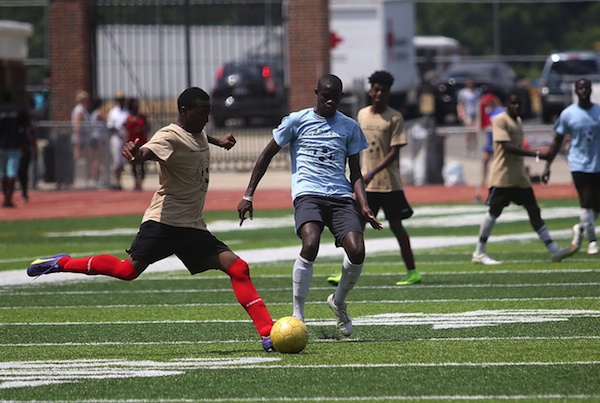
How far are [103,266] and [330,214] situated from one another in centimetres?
164

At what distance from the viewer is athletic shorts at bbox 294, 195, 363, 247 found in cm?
930

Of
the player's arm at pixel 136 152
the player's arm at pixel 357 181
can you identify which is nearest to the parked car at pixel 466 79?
the player's arm at pixel 357 181

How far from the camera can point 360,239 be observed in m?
9.28

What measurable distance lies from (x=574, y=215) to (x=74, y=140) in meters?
11.8

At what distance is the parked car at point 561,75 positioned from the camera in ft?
130

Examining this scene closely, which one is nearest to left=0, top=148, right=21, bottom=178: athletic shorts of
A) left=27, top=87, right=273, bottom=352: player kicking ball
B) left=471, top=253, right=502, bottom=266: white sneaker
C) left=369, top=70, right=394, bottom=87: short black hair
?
left=471, top=253, right=502, bottom=266: white sneaker

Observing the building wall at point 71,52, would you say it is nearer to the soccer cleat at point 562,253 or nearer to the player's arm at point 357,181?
the soccer cleat at point 562,253

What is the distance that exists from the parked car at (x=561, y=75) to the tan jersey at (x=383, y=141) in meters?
26.4

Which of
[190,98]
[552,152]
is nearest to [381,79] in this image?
[552,152]

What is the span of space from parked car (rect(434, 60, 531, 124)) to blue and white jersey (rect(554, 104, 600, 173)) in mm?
25716

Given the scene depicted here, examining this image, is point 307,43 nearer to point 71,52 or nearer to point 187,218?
point 71,52

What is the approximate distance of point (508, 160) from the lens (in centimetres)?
1434

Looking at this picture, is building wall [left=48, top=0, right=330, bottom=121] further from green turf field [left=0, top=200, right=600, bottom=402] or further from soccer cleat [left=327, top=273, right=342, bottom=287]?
soccer cleat [left=327, top=273, right=342, bottom=287]

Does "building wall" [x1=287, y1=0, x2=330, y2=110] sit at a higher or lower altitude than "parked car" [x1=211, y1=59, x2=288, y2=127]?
higher
